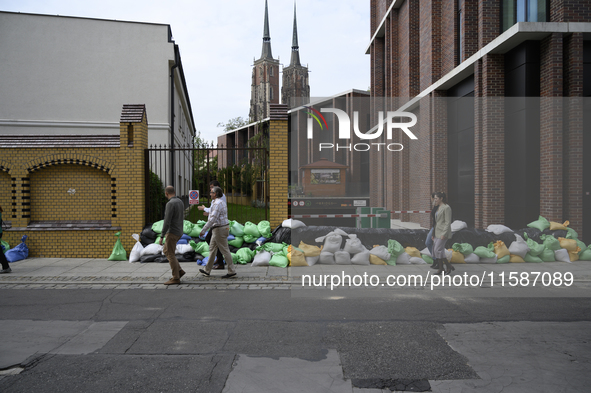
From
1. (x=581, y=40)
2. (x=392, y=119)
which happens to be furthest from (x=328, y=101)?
(x=581, y=40)

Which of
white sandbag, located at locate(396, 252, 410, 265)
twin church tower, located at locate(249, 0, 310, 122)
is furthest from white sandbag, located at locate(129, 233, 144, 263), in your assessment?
twin church tower, located at locate(249, 0, 310, 122)

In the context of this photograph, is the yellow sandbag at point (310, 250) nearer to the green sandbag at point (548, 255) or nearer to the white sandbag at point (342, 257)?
the white sandbag at point (342, 257)

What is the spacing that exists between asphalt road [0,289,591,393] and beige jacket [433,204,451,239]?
163 centimetres

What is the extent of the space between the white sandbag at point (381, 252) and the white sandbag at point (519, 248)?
9.11 feet

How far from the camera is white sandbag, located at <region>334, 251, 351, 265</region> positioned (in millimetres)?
9141

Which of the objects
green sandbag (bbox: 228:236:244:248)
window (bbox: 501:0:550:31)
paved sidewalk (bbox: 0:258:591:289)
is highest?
window (bbox: 501:0:550:31)

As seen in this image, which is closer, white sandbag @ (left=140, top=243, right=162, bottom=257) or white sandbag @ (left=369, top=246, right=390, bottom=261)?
white sandbag @ (left=369, top=246, right=390, bottom=261)

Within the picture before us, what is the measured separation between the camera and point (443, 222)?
8070 millimetres

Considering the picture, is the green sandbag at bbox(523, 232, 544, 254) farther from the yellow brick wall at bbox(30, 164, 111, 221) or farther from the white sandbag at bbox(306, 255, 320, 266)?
the yellow brick wall at bbox(30, 164, 111, 221)

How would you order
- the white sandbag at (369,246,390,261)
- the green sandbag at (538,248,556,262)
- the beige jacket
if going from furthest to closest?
the green sandbag at (538,248,556,262)
the white sandbag at (369,246,390,261)
the beige jacket

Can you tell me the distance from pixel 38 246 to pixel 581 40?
14.6 meters

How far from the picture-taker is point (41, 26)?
16.9 m

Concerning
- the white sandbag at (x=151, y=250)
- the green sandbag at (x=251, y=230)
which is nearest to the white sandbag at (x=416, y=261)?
the green sandbag at (x=251, y=230)

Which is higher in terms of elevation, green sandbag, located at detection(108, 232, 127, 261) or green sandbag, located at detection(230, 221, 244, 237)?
green sandbag, located at detection(230, 221, 244, 237)
